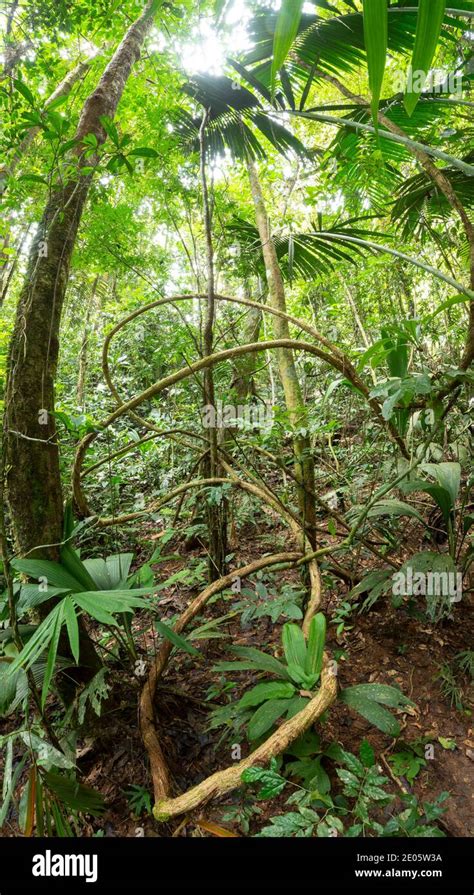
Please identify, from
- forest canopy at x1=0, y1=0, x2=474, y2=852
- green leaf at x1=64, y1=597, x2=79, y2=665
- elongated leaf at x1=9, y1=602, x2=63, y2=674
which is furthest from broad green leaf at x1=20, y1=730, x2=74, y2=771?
green leaf at x1=64, y1=597, x2=79, y2=665

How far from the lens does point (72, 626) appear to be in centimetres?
133

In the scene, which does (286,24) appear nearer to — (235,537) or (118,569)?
(118,569)

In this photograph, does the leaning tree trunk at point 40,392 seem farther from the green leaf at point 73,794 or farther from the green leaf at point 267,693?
the green leaf at point 267,693

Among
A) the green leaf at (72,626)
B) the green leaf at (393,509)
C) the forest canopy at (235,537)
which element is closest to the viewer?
the green leaf at (72,626)

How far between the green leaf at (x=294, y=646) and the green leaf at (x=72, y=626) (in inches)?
33.6

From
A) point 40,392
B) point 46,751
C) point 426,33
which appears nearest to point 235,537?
point 40,392

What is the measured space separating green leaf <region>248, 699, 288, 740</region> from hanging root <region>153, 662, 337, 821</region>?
10 centimetres

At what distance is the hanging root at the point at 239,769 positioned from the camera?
4.35 ft

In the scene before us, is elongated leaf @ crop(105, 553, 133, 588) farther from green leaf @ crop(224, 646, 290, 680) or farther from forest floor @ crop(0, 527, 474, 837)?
green leaf @ crop(224, 646, 290, 680)

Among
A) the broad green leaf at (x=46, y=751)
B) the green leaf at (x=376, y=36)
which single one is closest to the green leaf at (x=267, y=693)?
the broad green leaf at (x=46, y=751)

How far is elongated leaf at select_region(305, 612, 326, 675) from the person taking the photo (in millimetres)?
1681

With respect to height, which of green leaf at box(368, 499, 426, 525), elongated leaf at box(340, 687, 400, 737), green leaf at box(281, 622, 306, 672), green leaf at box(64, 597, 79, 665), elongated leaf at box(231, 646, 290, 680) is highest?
green leaf at box(368, 499, 426, 525)

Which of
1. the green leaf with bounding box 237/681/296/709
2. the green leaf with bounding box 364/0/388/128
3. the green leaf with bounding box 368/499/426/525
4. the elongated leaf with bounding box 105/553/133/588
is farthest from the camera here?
the green leaf with bounding box 368/499/426/525
